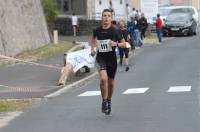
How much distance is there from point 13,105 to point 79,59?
21.0 ft

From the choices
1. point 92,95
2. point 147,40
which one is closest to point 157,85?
point 92,95

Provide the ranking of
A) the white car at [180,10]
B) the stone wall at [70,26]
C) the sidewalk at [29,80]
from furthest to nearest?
the stone wall at [70,26]
the white car at [180,10]
the sidewalk at [29,80]

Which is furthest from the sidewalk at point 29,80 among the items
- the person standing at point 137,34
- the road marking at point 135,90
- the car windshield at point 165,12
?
the car windshield at point 165,12

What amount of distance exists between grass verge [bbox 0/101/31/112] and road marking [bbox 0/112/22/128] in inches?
24.1

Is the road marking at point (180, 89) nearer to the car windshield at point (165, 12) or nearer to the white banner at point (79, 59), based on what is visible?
the white banner at point (79, 59)

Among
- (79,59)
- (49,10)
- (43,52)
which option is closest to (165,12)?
(49,10)

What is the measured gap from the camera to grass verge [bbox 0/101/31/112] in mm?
14781

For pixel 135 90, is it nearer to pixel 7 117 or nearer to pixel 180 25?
pixel 7 117

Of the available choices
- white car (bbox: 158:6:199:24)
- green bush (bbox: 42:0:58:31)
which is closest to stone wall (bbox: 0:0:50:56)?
green bush (bbox: 42:0:58:31)

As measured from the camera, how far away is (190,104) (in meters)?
13.8

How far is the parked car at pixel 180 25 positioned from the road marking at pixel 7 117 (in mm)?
29093

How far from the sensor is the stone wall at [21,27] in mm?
29422

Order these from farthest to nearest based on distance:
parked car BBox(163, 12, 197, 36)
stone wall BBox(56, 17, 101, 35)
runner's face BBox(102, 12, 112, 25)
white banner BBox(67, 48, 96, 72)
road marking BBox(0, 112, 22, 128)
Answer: stone wall BBox(56, 17, 101, 35) → parked car BBox(163, 12, 197, 36) → white banner BBox(67, 48, 96, 72) → road marking BBox(0, 112, 22, 128) → runner's face BBox(102, 12, 112, 25)

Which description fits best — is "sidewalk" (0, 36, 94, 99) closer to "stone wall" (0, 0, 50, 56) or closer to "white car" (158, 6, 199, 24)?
"stone wall" (0, 0, 50, 56)
